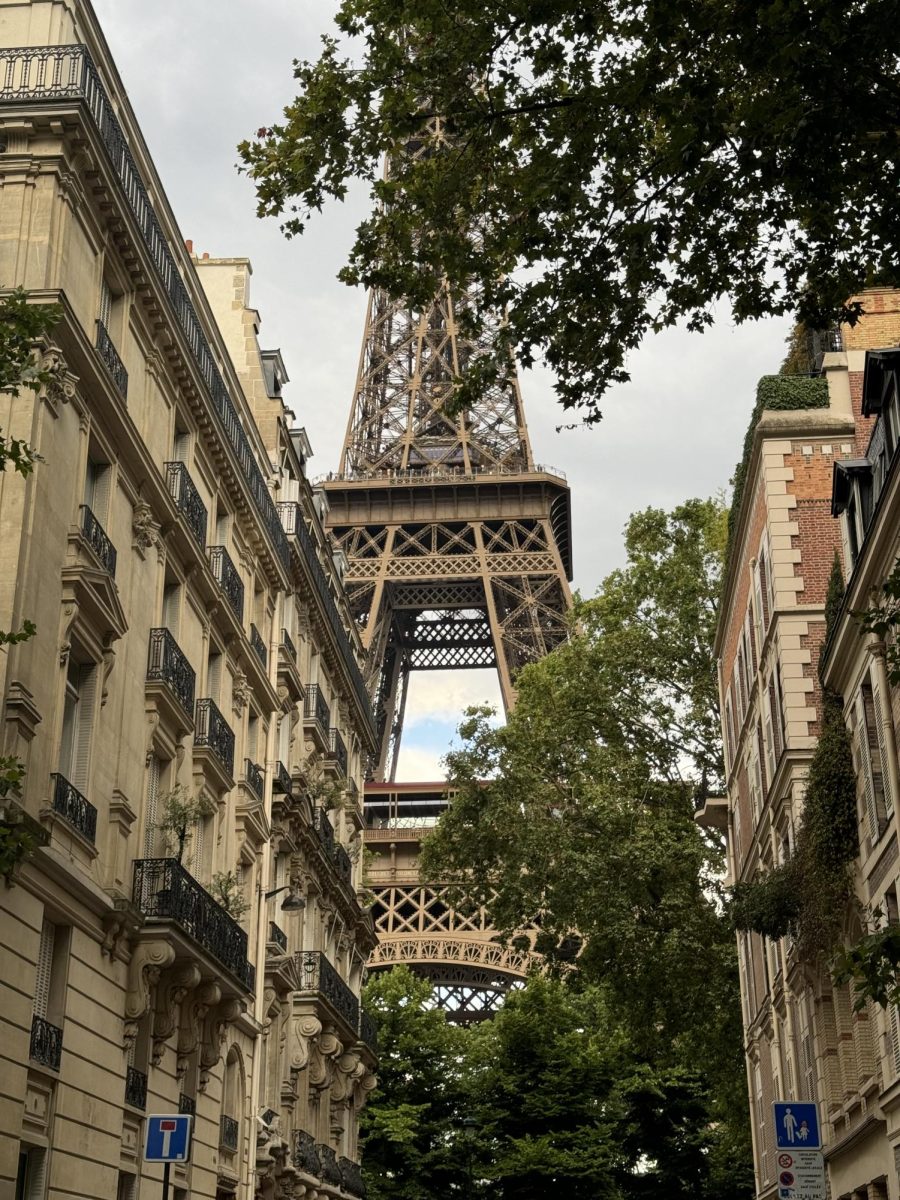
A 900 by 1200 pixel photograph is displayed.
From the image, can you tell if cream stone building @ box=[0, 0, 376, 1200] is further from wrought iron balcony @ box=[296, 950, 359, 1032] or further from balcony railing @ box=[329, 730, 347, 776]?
balcony railing @ box=[329, 730, 347, 776]

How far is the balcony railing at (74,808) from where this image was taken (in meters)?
20.1

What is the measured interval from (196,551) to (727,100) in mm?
14134

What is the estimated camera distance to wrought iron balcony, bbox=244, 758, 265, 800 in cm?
3247

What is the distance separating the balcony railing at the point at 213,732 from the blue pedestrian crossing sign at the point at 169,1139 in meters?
9.59

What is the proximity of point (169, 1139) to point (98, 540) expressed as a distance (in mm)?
7926

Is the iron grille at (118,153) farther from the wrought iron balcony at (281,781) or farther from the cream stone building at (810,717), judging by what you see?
the cream stone building at (810,717)

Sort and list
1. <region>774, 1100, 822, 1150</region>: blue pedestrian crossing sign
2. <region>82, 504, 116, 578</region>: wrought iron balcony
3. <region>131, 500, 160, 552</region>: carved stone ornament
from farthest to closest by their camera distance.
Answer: <region>131, 500, 160, 552</region>: carved stone ornament → <region>82, 504, 116, 578</region>: wrought iron balcony → <region>774, 1100, 822, 1150</region>: blue pedestrian crossing sign

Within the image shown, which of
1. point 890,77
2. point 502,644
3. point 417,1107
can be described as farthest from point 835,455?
point 502,644

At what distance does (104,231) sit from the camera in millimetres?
23219

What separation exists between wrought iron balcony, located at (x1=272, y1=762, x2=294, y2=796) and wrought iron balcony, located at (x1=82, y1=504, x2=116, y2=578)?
13.3 m

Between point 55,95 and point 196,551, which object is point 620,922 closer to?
point 196,551

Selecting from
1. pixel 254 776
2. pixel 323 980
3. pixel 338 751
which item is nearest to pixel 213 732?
pixel 254 776

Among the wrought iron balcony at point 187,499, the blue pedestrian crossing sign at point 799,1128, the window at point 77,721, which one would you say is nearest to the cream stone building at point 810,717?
the blue pedestrian crossing sign at point 799,1128

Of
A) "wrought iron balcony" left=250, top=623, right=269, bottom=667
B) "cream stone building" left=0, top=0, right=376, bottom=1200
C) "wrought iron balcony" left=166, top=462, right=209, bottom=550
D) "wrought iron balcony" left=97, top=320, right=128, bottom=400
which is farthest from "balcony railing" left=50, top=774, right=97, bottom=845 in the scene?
"wrought iron balcony" left=250, top=623, right=269, bottom=667
